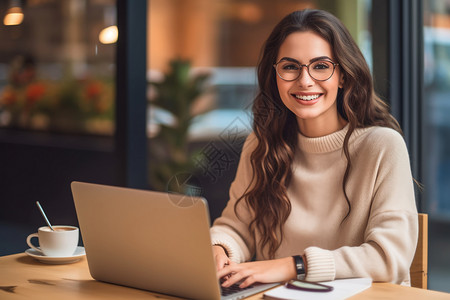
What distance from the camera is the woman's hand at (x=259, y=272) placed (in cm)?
142

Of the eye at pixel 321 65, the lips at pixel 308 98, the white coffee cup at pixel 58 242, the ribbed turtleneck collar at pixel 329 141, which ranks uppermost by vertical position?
the eye at pixel 321 65

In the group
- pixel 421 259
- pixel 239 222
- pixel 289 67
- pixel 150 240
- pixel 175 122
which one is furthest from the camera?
pixel 175 122

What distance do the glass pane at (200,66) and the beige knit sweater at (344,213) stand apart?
195cm

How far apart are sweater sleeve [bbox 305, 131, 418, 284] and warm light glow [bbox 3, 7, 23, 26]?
1563 mm

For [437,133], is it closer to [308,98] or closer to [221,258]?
[308,98]

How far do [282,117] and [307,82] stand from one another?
0.71ft

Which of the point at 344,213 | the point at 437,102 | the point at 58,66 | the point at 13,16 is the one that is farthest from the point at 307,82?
the point at 58,66

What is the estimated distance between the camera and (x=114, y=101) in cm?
280

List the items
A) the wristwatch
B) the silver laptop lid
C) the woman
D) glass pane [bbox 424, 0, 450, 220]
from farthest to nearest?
glass pane [bbox 424, 0, 450, 220]
the woman
the wristwatch
the silver laptop lid

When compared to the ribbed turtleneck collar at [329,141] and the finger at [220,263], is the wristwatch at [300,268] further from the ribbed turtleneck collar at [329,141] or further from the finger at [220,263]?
the ribbed turtleneck collar at [329,141]

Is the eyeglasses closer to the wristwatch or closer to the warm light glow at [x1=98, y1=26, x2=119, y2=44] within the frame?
the wristwatch

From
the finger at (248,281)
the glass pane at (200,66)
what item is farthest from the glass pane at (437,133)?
the finger at (248,281)

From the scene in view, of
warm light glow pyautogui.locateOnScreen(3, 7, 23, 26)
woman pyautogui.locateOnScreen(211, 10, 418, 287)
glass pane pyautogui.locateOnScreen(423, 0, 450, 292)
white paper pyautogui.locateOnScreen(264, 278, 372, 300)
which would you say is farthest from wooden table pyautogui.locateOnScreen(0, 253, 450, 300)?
glass pane pyautogui.locateOnScreen(423, 0, 450, 292)

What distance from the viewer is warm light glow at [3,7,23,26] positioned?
2494 mm
